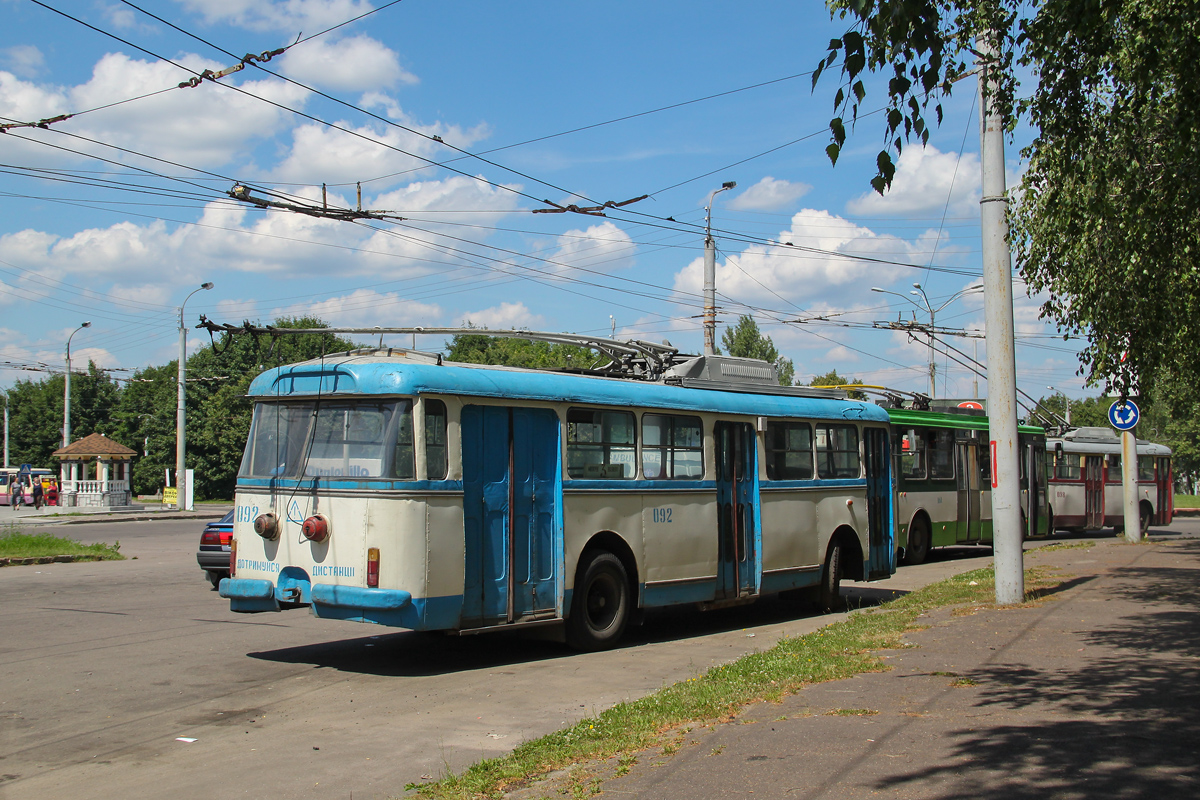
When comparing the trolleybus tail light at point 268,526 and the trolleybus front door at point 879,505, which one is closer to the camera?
the trolleybus tail light at point 268,526

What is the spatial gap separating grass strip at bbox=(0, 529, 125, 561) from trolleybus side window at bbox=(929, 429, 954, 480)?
16835 mm

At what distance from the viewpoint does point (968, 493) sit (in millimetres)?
24172

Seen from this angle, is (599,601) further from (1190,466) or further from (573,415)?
(1190,466)

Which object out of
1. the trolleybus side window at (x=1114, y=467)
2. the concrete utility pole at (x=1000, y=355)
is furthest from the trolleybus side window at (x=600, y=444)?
the trolleybus side window at (x=1114, y=467)

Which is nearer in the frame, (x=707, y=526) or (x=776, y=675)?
(x=776, y=675)

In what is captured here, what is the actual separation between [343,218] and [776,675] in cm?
878

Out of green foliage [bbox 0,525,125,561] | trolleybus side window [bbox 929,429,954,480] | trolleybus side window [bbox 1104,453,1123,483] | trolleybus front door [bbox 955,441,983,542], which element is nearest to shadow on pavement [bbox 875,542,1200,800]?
trolleybus side window [bbox 929,429,954,480]

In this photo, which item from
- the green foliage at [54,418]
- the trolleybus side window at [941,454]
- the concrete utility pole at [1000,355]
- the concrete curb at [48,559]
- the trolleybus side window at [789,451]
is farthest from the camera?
the green foliage at [54,418]

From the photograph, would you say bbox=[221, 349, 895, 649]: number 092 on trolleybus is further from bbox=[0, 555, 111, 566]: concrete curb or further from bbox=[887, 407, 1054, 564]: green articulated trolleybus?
bbox=[0, 555, 111, 566]: concrete curb

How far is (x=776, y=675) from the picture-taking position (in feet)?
28.5

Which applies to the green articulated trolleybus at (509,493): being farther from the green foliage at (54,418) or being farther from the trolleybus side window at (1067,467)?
the green foliage at (54,418)

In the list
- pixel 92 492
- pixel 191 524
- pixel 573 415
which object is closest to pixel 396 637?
pixel 573 415

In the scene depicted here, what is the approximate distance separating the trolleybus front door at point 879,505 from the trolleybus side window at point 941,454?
7110 millimetres

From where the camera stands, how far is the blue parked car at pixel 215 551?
49.2ft
